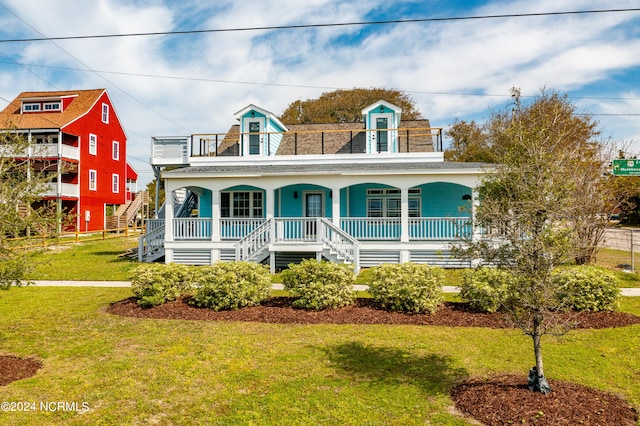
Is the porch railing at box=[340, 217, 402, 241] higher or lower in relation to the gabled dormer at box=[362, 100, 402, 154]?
lower

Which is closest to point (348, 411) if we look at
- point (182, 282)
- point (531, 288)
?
point (531, 288)

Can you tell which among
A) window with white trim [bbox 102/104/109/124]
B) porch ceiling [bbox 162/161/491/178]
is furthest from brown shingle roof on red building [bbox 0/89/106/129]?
porch ceiling [bbox 162/161/491/178]

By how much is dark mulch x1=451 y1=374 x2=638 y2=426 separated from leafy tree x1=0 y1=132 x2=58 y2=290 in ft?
20.8

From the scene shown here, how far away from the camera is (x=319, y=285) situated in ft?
31.3

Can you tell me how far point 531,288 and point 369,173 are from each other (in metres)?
11.0

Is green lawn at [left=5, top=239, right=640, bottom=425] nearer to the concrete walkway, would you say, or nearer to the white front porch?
the concrete walkway

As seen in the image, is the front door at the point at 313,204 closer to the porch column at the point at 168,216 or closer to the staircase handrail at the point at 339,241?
the staircase handrail at the point at 339,241

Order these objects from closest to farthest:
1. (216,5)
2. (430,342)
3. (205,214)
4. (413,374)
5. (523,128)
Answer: (523,128), (413,374), (430,342), (216,5), (205,214)

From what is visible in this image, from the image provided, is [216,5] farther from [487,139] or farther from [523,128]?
[487,139]

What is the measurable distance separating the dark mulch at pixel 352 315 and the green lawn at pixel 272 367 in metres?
0.36

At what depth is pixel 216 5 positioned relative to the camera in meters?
11.6

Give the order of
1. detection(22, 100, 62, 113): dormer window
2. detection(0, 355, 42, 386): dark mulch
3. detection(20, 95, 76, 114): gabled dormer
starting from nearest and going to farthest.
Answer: detection(0, 355, 42, 386): dark mulch < detection(20, 95, 76, 114): gabled dormer < detection(22, 100, 62, 113): dormer window

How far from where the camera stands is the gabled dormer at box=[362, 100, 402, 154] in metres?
20.1

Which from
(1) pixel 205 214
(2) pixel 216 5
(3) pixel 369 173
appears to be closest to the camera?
(2) pixel 216 5
